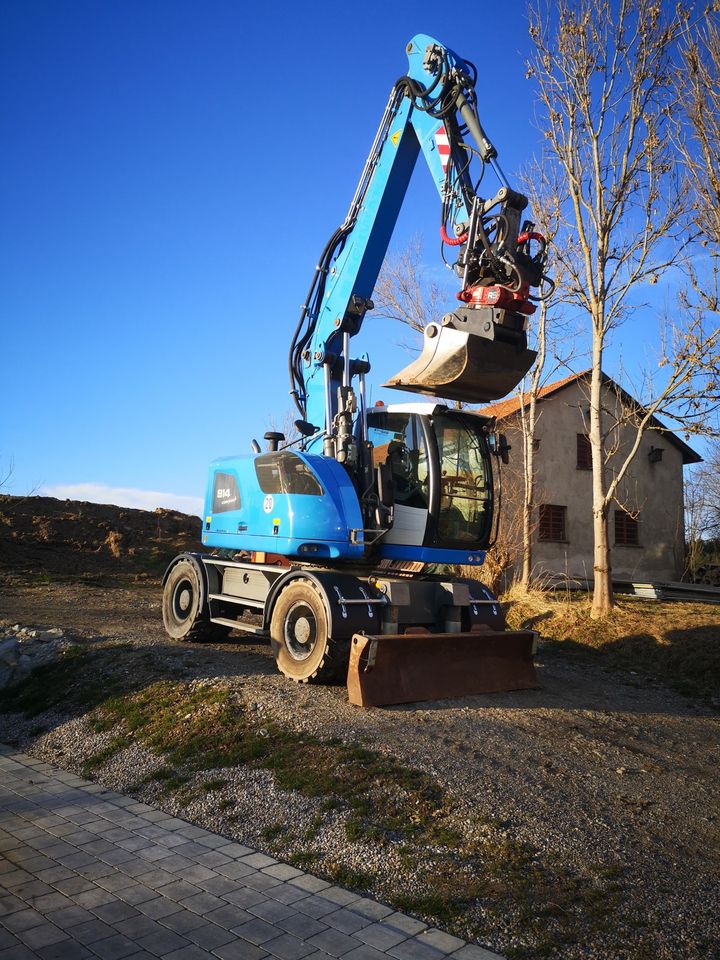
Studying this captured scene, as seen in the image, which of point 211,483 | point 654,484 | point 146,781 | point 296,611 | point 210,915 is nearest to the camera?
point 210,915

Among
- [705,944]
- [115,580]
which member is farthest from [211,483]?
[115,580]

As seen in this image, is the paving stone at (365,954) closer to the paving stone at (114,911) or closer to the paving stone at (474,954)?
the paving stone at (474,954)

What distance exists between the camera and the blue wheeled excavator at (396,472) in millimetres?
7539

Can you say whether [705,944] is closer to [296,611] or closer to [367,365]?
[296,611]

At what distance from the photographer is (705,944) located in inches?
142

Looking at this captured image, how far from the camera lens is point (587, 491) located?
23.5 m

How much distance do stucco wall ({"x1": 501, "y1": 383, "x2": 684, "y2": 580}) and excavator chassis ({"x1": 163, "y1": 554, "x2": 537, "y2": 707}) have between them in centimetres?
1233

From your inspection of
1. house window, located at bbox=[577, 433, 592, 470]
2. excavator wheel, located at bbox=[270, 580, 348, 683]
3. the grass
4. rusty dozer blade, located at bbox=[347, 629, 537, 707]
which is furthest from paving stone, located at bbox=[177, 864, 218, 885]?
house window, located at bbox=[577, 433, 592, 470]

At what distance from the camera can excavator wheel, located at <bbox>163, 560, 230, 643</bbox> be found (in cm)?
1064

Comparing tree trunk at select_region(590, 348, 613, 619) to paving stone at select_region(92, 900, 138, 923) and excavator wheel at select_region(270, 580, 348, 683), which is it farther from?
paving stone at select_region(92, 900, 138, 923)

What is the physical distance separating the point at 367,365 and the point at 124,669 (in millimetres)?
4535

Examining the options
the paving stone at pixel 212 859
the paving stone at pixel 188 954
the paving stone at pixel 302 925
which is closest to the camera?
the paving stone at pixel 188 954

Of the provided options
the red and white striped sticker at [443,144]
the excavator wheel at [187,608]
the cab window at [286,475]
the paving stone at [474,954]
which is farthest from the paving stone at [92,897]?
the red and white striped sticker at [443,144]

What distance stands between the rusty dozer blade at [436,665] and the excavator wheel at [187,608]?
153 inches
